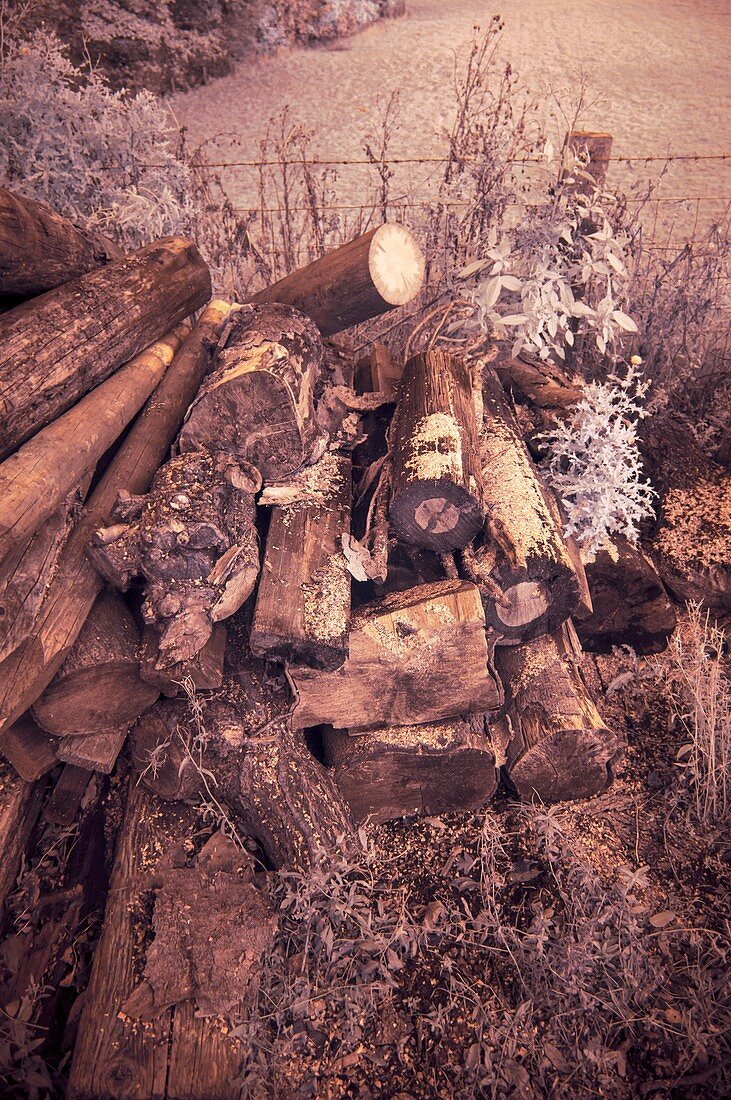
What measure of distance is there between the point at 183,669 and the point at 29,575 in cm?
60

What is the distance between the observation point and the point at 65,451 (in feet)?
7.47

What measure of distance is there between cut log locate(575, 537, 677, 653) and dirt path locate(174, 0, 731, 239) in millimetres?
4398

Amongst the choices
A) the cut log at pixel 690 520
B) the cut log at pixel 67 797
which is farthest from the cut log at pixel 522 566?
the cut log at pixel 67 797

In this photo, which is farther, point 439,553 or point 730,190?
point 730,190

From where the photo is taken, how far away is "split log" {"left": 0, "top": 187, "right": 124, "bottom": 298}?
2648mm

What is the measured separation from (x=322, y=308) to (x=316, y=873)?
257 centimetres

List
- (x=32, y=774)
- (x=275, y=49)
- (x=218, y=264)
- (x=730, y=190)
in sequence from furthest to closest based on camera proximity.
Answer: (x=275, y=49), (x=730, y=190), (x=218, y=264), (x=32, y=774)

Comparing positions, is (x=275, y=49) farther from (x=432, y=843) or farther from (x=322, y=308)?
(x=432, y=843)

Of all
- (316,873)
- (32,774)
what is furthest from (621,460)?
(32,774)

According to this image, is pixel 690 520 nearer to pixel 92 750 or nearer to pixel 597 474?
pixel 597 474

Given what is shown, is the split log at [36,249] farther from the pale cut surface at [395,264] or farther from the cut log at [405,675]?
the cut log at [405,675]

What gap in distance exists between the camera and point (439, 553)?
250 cm

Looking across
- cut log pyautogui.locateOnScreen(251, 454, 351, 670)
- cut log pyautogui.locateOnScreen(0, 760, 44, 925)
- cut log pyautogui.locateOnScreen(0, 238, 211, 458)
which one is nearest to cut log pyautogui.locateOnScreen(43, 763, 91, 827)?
cut log pyautogui.locateOnScreen(0, 760, 44, 925)

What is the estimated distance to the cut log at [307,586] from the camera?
84.0 inches
